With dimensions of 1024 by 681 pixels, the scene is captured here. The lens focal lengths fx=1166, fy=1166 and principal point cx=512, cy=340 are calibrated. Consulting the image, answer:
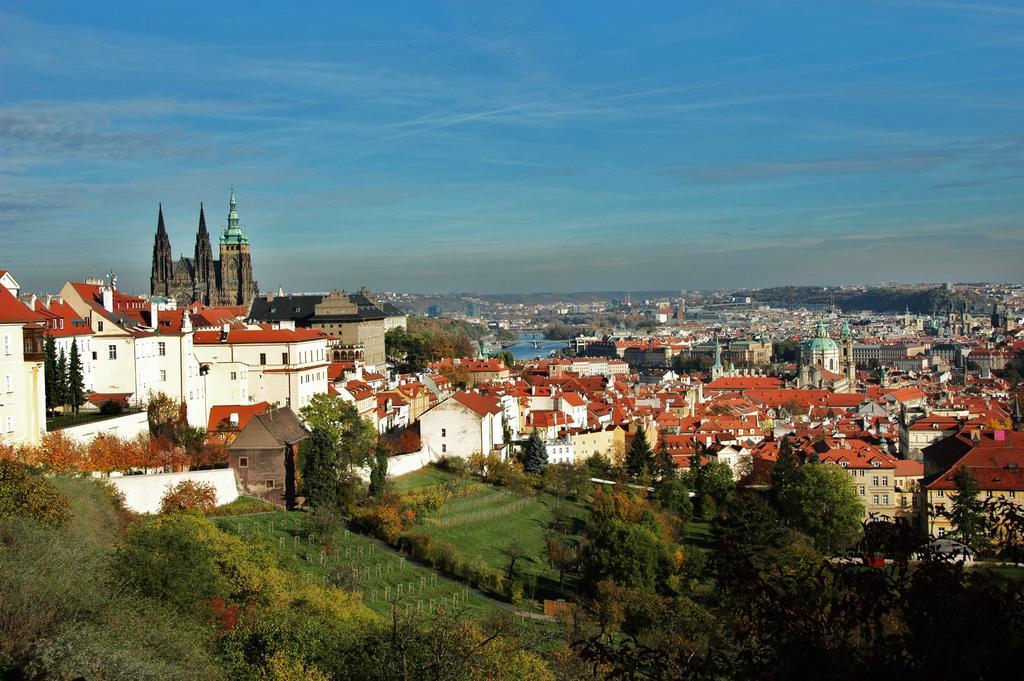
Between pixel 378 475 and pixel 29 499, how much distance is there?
582 inches

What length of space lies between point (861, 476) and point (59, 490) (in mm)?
36113

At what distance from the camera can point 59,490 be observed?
1977cm

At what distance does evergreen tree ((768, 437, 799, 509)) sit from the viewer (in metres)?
44.4

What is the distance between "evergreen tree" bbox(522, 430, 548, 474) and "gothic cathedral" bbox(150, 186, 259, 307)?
45984 mm

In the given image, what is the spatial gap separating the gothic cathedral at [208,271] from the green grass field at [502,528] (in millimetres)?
51507

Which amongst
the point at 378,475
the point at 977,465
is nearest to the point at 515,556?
the point at 378,475

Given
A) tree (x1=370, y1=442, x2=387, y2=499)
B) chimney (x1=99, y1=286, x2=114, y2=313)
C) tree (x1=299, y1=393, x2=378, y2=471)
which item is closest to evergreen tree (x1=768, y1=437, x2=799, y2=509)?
tree (x1=370, y1=442, x2=387, y2=499)

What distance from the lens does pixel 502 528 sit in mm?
34594

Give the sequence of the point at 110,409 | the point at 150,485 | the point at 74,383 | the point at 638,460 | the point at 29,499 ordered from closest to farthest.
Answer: the point at 29,499 < the point at 150,485 < the point at 74,383 < the point at 110,409 < the point at 638,460

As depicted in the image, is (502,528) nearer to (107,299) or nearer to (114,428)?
(114,428)

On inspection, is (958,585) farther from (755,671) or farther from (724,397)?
(724,397)

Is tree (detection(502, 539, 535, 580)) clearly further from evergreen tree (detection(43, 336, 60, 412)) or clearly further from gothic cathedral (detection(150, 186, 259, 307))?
gothic cathedral (detection(150, 186, 259, 307))

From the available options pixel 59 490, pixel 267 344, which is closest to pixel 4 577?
pixel 59 490

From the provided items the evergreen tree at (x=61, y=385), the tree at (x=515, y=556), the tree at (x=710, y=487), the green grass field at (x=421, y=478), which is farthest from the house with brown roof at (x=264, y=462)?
the tree at (x=710, y=487)
